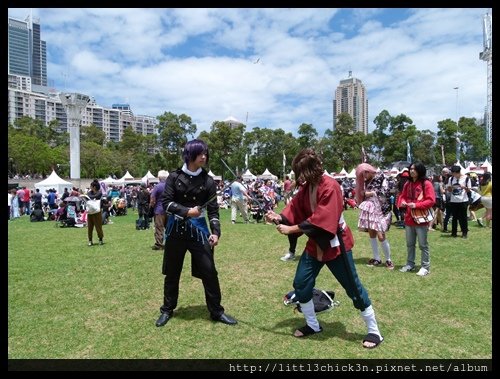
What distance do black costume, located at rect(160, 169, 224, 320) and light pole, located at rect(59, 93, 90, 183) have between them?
3002 cm

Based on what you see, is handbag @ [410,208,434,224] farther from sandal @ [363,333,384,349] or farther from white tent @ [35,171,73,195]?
white tent @ [35,171,73,195]

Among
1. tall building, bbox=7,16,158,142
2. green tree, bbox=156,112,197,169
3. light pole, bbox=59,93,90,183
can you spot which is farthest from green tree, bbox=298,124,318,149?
tall building, bbox=7,16,158,142

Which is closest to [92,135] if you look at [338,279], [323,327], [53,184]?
[53,184]

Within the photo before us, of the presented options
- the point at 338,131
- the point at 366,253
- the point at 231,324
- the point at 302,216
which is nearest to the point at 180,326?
the point at 231,324

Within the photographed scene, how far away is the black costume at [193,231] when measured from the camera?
4320mm

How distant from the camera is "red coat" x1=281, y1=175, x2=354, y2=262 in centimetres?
355

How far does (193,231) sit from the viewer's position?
432 centimetres

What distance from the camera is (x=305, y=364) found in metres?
3.38

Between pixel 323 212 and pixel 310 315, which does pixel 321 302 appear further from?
pixel 323 212

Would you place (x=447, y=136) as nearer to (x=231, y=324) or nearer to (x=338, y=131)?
(x=338, y=131)

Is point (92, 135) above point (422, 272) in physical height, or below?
above

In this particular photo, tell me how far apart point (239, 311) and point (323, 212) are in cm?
195
